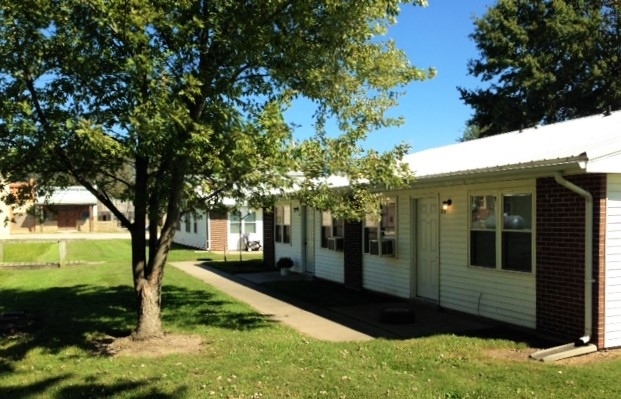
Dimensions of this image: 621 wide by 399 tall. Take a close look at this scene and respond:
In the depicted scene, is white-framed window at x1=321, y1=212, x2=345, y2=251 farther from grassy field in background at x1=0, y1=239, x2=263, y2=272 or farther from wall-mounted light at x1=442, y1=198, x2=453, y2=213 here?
wall-mounted light at x1=442, y1=198, x2=453, y2=213

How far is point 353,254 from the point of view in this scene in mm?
15250

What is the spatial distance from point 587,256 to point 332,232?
9328 mm

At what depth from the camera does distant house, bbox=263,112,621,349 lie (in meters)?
8.12

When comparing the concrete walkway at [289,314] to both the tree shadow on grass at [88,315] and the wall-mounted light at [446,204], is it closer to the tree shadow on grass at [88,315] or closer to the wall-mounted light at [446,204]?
the tree shadow on grass at [88,315]

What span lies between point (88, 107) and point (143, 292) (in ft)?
9.55

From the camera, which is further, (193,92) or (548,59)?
(548,59)

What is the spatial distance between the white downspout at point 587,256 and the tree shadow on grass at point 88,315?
5.10 meters

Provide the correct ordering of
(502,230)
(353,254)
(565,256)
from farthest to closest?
1. (353,254)
2. (502,230)
3. (565,256)

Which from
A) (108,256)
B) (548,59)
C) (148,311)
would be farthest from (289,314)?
(548,59)

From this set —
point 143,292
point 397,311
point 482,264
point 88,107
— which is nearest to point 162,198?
point 143,292

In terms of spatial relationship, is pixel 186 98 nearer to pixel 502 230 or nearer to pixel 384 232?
pixel 502 230

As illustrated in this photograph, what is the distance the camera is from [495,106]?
29.8m

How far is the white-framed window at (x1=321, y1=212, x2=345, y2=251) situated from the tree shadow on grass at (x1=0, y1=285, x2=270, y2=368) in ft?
12.1

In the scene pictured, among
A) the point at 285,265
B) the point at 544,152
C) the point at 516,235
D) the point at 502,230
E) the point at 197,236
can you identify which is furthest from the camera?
the point at 197,236
